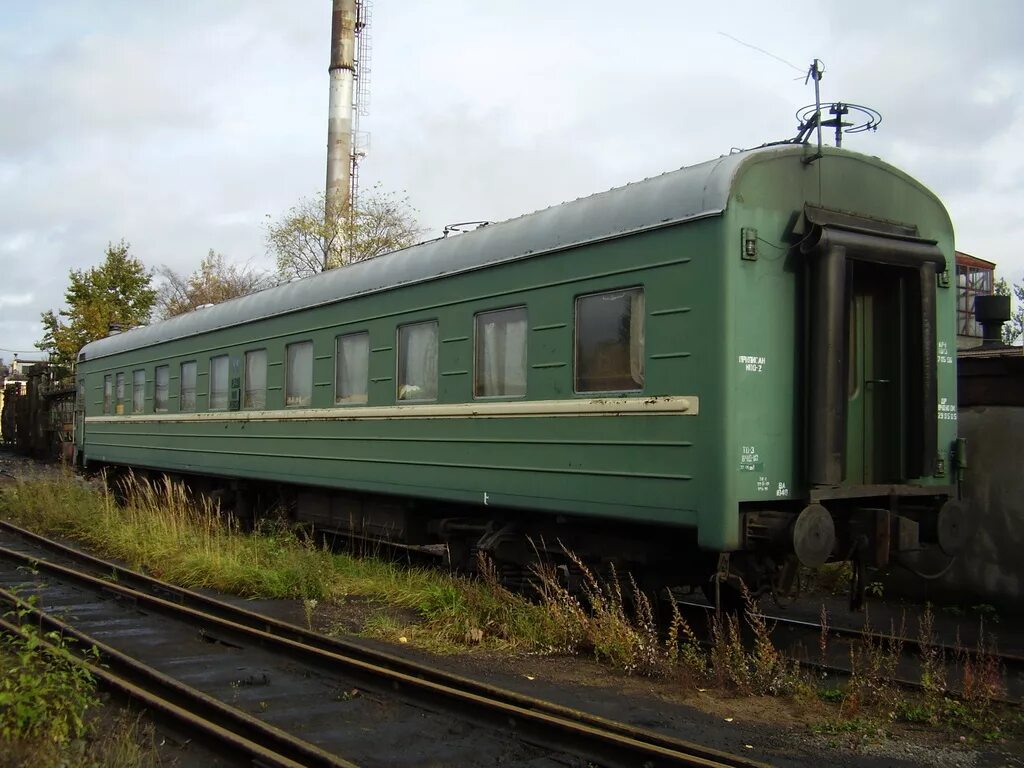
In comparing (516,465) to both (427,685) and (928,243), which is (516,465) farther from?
(928,243)

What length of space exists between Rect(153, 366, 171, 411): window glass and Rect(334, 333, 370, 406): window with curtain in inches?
221

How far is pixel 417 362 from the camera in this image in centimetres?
895

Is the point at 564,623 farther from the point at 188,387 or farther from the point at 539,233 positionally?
the point at 188,387

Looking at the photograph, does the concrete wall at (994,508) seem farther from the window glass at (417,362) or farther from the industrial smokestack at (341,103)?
the industrial smokestack at (341,103)

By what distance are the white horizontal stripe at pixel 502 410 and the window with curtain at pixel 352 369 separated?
0.44ft

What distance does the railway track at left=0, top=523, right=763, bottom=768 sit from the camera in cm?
467

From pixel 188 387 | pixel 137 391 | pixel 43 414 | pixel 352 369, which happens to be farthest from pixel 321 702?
pixel 43 414

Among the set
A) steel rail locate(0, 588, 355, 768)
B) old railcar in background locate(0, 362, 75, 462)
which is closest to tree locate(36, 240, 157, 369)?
old railcar in background locate(0, 362, 75, 462)

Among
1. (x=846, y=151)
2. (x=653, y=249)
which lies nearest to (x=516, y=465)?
(x=653, y=249)

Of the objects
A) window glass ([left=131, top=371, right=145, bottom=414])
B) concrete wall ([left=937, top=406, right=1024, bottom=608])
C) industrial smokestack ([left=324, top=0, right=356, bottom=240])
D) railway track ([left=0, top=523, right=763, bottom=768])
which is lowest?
railway track ([left=0, top=523, right=763, bottom=768])

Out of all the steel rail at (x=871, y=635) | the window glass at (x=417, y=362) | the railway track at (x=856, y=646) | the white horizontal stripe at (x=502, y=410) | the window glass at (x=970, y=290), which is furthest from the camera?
the window glass at (x=970, y=290)

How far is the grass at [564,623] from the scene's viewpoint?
17.5ft

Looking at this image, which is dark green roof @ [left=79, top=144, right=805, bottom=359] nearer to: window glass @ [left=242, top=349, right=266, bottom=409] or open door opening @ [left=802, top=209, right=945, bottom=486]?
window glass @ [left=242, top=349, right=266, bottom=409]

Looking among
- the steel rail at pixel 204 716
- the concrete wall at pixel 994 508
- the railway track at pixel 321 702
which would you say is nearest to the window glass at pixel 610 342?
the railway track at pixel 321 702
